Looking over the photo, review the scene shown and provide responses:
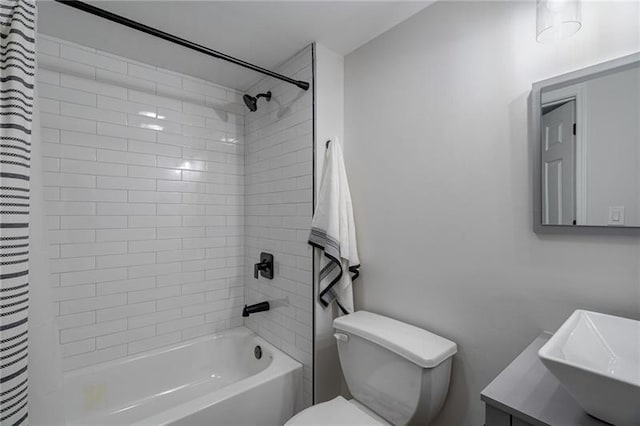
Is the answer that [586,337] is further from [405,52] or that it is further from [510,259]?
[405,52]

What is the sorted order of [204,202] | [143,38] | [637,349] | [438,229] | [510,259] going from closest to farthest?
1. [637,349]
2. [510,259]
3. [438,229]
4. [143,38]
5. [204,202]

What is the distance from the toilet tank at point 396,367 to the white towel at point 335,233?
0.76 feet

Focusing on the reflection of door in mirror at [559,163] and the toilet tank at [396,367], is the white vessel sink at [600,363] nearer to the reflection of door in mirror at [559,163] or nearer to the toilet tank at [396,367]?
the reflection of door in mirror at [559,163]

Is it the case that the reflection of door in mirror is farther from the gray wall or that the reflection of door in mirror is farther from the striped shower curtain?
the striped shower curtain

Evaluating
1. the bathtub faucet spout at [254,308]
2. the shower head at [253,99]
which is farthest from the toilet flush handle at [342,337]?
the shower head at [253,99]

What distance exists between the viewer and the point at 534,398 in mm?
746

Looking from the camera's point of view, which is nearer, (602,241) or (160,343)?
(602,241)

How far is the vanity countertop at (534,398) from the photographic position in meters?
0.68

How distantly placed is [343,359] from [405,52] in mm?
1592

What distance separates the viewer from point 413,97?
4.82 feet

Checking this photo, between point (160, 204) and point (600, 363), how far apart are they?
223 cm

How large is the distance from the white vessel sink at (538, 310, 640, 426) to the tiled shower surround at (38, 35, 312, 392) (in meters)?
1.23

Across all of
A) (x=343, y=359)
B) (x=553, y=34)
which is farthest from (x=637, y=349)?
(x=343, y=359)

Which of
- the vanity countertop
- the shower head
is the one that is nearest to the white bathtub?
the vanity countertop
